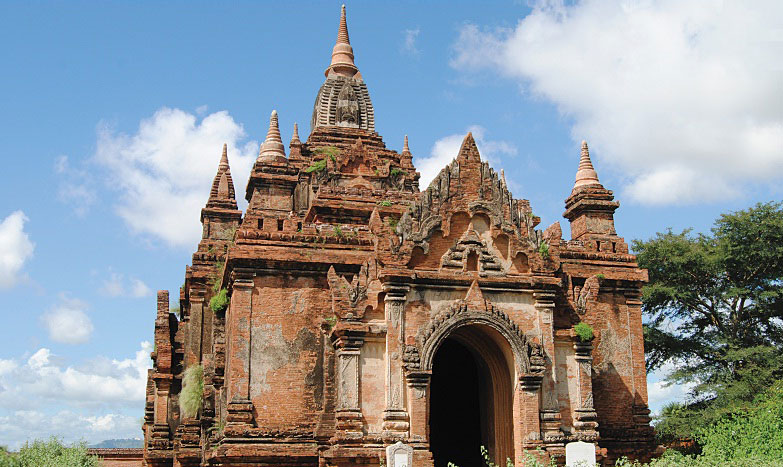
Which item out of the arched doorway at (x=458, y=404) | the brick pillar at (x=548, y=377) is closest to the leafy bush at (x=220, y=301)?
the arched doorway at (x=458, y=404)

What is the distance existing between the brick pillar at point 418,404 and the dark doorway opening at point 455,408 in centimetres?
490

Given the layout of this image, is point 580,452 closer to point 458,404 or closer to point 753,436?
point 458,404

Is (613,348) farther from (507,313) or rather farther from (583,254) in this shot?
(507,313)

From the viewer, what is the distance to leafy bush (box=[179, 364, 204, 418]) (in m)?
26.7

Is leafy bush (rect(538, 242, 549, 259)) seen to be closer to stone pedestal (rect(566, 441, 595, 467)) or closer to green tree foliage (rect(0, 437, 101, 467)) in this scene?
stone pedestal (rect(566, 441, 595, 467))

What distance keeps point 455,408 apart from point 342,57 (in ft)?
56.5

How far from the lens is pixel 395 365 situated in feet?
67.4

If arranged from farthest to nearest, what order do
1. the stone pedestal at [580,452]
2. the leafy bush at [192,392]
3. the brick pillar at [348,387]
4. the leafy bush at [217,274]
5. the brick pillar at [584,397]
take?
the leafy bush at [217,274] < the leafy bush at [192,392] < the brick pillar at [584,397] < the brick pillar at [348,387] < the stone pedestal at [580,452]

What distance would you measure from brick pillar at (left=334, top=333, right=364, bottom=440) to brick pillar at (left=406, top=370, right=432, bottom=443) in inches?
49.8

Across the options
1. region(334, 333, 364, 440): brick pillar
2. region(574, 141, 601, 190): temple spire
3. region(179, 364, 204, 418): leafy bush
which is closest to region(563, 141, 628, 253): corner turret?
region(574, 141, 601, 190): temple spire

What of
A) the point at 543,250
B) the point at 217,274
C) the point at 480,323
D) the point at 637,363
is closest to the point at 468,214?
the point at 543,250

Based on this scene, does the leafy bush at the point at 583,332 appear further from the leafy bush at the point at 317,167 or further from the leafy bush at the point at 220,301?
the leafy bush at the point at 317,167

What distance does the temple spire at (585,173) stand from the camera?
30.0 m

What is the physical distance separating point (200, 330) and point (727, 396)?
72.0 ft
